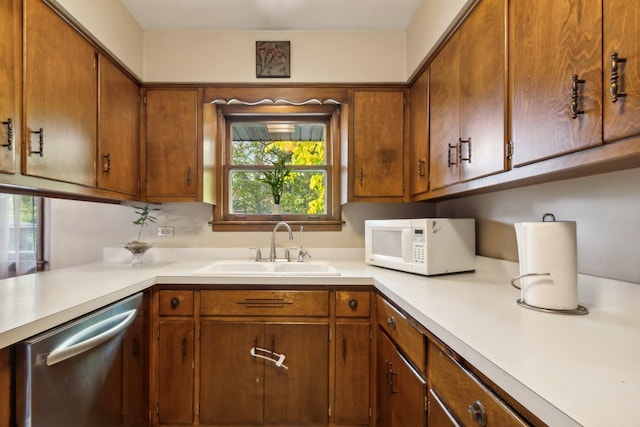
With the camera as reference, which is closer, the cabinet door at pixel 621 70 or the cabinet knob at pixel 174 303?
the cabinet door at pixel 621 70

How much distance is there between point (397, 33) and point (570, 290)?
1.84m

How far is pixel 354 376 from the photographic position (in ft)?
5.39

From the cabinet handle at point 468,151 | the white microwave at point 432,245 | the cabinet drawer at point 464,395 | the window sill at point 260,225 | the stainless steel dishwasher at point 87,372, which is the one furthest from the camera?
the window sill at point 260,225

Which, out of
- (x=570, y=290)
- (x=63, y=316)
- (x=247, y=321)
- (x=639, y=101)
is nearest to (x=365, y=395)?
(x=247, y=321)

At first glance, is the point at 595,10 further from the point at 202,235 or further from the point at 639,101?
the point at 202,235

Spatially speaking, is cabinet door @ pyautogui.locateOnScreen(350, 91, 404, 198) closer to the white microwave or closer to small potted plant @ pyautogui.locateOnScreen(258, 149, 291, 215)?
the white microwave

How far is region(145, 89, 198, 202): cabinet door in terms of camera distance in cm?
202

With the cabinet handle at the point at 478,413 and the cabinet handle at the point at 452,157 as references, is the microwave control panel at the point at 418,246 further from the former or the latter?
the cabinet handle at the point at 478,413

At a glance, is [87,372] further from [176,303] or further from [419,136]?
[419,136]

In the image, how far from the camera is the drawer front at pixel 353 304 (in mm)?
1645

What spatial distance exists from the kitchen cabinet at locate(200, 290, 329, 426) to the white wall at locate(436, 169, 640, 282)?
111 cm

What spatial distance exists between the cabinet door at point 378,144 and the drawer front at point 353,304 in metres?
0.69

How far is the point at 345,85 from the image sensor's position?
204 cm

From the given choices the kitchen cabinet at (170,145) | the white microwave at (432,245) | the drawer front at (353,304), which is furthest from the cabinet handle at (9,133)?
the white microwave at (432,245)
